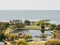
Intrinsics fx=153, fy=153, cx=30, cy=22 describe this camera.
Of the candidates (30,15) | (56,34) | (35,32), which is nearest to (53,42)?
(56,34)

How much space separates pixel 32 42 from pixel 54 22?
14.2 inches

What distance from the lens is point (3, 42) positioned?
1837 millimetres

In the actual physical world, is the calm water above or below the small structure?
above

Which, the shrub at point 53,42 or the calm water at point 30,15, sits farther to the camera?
the calm water at point 30,15

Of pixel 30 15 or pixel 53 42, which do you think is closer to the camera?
pixel 53 42

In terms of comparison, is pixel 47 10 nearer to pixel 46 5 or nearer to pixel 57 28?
pixel 46 5

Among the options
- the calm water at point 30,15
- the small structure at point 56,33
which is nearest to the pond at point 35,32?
the small structure at point 56,33

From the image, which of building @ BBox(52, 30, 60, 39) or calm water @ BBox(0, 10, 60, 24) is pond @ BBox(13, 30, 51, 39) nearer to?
building @ BBox(52, 30, 60, 39)

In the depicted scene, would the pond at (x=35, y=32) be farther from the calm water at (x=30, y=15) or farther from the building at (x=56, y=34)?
the calm water at (x=30, y=15)

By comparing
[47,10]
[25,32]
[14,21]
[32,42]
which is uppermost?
[47,10]

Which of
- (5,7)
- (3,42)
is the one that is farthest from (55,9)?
(3,42)

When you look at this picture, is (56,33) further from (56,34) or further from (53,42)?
(53,42)

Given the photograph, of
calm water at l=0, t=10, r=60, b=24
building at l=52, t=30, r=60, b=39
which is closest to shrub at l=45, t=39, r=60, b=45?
building at l=52, t=30, r=60, b=39

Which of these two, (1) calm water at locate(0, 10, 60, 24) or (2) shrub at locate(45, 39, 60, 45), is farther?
(1) calm water at locate(0, 10, 60, 24)
